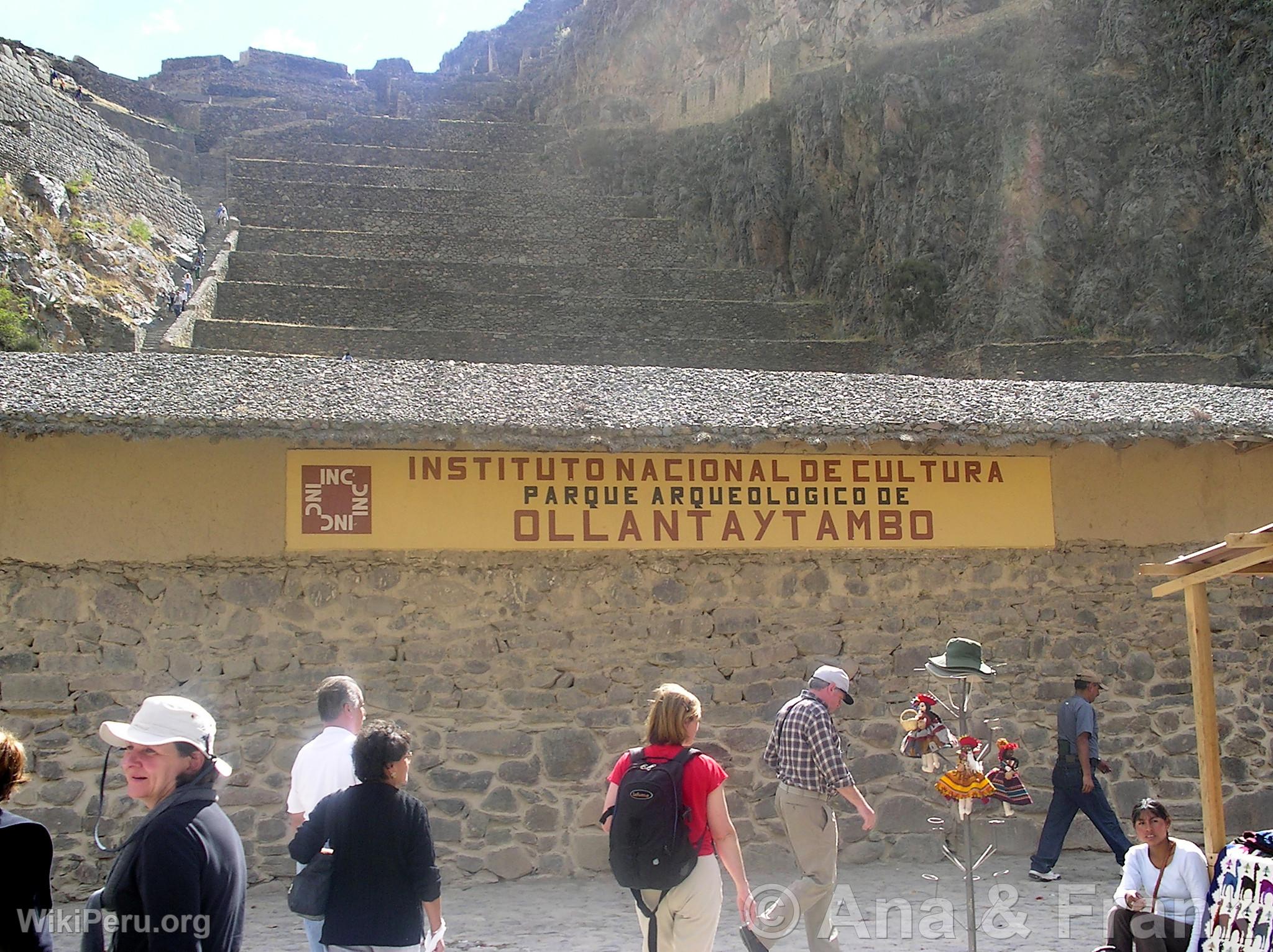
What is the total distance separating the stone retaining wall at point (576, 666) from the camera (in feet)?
23.3

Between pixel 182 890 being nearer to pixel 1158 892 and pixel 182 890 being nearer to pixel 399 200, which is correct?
pixel 1158 892

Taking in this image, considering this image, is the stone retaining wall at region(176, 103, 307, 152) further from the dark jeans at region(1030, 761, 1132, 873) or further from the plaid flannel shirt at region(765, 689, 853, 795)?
the plaid flannel shirt at region(765, 689, 853, 795)

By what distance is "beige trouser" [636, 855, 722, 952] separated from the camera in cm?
450

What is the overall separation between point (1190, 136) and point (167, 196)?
1145 inches

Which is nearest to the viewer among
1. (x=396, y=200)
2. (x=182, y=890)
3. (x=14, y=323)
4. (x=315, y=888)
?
(x=182, y=890)

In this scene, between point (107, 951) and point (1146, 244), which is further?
point (1146, 244)

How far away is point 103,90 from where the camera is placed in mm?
45656

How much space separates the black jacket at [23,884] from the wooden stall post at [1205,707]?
4.57 meters

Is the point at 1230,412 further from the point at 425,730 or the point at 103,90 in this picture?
the point at 103,90

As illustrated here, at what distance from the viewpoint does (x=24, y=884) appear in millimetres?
3119

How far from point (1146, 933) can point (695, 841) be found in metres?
1.94

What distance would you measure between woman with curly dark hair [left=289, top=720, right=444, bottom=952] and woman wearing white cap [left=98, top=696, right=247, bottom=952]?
61cm

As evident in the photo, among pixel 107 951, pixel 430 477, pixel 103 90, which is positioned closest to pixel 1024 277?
pixel 430 477
